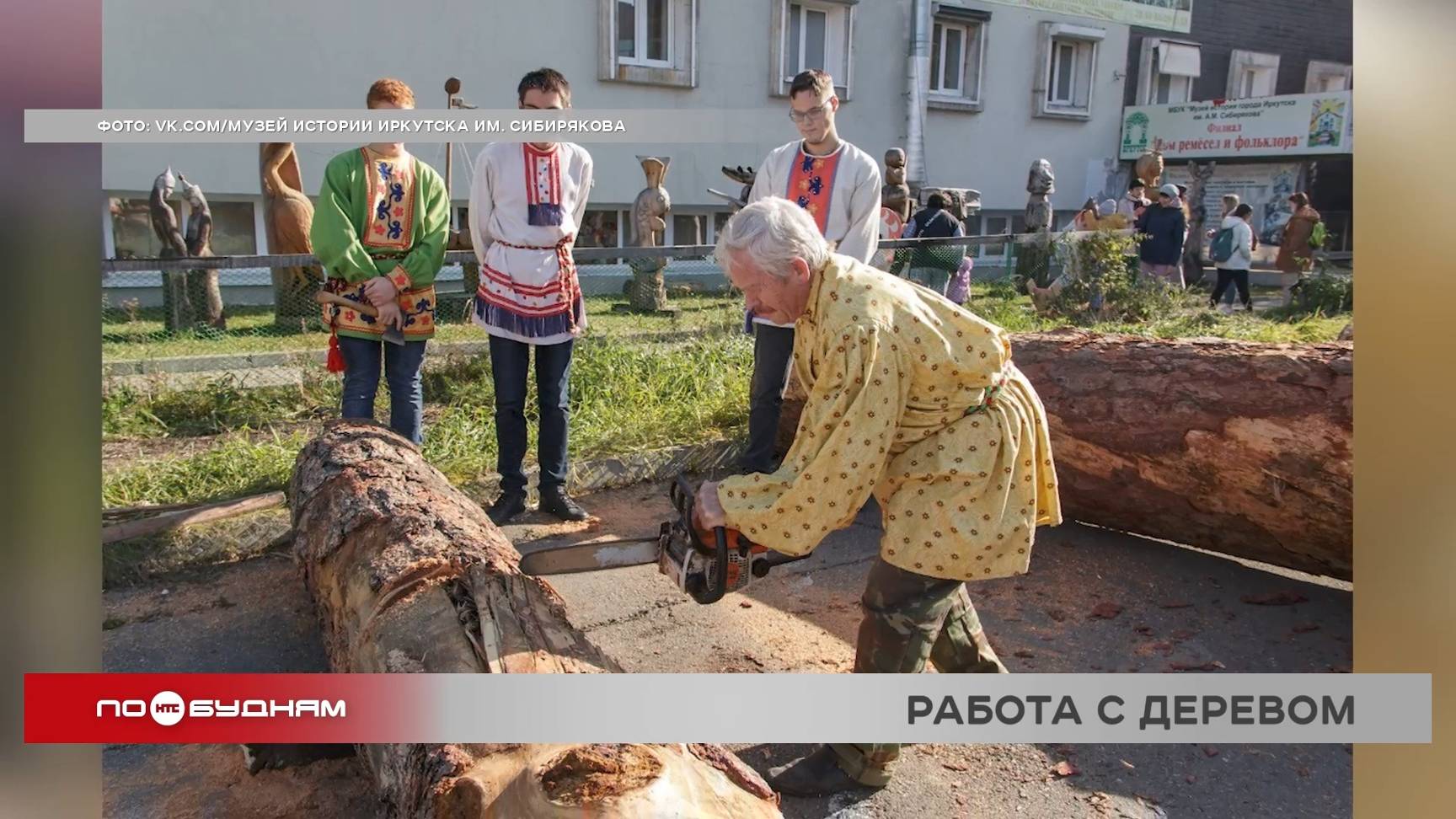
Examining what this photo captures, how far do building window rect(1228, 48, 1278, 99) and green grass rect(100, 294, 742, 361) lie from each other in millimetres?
2850

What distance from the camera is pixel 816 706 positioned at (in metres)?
2.02

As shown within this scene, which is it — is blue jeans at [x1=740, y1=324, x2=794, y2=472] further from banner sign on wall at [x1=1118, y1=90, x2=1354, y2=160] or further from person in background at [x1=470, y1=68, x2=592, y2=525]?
banner sign on wall at [x1=1118, y1=90, x2=1354, y2=160]

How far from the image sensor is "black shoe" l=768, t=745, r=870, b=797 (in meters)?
2.32

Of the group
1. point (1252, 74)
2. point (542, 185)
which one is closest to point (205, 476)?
point (542, 185)

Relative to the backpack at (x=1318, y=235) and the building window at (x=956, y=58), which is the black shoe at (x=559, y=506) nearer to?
the building window at (x=956, y=58)

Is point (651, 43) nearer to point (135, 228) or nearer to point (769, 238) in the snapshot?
point (769, 238)

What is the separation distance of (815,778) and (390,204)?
2358 millimetres

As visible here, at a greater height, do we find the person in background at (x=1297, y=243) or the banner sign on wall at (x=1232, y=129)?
the banner sign on wall at (x=1232, y=129)

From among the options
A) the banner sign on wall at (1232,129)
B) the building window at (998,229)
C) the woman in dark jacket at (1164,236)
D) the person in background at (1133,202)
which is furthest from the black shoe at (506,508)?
the person in background at (1133,202)

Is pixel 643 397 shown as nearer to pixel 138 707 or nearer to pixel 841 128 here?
pixel 841 128

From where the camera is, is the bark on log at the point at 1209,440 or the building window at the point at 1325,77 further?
the building window at the point at 1325,77

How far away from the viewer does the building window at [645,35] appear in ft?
11.0

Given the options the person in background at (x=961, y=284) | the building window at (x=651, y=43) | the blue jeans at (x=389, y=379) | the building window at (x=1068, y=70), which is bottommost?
the blue jeans at (x=389, y=379)

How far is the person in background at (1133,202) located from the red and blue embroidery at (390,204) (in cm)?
608
